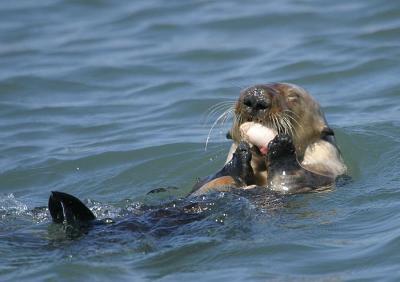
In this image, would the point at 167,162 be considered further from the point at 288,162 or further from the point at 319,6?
the point at 319,6

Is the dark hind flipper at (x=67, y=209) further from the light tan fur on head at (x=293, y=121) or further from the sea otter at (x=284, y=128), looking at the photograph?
the light tan fur on head at (x=293, y=121)

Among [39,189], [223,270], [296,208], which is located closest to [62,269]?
[223,270]

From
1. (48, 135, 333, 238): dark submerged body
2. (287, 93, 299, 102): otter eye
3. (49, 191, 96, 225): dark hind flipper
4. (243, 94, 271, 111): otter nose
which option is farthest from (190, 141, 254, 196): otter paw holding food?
(49, 191, 96, 225): dark hind flipper

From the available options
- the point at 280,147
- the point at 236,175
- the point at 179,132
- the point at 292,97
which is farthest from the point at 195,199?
the point at 179,132

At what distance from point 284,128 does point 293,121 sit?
0.18 metres

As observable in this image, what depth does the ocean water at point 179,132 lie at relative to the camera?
594cm

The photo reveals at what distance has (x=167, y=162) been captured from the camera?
8.94m

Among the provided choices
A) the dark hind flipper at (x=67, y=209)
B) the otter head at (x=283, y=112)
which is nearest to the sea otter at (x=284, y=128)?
the otter head at (x=283, y=112)

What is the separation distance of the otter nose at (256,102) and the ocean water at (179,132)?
0.67m

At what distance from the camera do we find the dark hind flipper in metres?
5.95

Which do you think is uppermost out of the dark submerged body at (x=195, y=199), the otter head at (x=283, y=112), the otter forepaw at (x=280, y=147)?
the otter head at (x=283, y=112)

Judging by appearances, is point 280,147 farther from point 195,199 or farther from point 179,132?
point 179,132

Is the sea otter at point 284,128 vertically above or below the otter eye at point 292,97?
below

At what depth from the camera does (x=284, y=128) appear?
717cm
